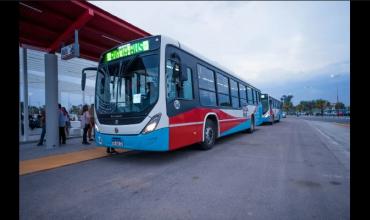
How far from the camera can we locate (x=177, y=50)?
17.2 feet

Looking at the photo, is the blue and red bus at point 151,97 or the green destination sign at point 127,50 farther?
the green destination sign at point 127,50

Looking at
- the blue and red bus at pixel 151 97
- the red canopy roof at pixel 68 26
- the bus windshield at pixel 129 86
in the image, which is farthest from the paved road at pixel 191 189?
the red canopy roof at pixel 68 26

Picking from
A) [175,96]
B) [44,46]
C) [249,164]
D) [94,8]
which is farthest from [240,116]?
[44,46]

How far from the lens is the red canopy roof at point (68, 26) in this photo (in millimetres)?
6554

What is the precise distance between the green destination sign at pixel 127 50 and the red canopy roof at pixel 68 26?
252cm

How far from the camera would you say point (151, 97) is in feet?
14.9

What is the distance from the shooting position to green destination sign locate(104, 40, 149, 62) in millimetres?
4901

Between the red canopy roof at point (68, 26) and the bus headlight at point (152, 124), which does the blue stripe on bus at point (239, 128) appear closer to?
the bus headlight at point (152, 124)

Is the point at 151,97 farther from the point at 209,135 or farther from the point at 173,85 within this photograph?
the point at 209,135

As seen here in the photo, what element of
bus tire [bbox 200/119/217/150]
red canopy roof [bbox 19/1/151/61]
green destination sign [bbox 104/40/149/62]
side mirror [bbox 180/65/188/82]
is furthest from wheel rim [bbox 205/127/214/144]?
red canopy roof [bbox 19/1/151/61]

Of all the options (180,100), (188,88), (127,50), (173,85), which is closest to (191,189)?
(180,100)

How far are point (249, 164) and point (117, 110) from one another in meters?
3.70

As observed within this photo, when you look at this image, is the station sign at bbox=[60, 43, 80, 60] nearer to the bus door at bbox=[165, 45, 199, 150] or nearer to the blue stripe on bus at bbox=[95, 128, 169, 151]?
the bus door at bbox=[165, 45, 199, 150]

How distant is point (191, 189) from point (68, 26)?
8.00m
